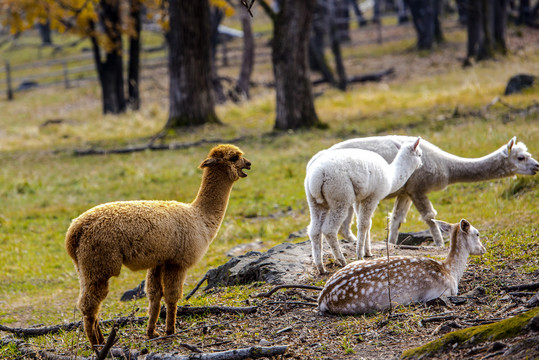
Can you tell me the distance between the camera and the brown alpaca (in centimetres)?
523

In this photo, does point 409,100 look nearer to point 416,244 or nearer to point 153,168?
point 153,168

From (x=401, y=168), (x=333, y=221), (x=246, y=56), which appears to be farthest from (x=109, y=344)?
(x=246, y=56)

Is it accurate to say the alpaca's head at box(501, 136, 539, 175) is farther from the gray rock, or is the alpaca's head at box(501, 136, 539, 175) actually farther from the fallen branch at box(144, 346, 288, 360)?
the fallen branch at box(144, 346, 288, 360)

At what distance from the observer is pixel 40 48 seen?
209ft

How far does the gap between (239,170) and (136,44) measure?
22976 millimetres

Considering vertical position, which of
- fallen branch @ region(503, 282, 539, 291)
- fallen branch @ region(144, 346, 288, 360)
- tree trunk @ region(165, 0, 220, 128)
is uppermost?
tree trunk @ region(165, 0, 220, 128)

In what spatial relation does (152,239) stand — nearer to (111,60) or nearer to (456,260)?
(456,260)

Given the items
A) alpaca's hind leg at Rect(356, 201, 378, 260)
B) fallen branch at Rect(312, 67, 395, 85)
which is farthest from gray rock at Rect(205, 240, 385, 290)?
fallen branch at Rect(312, 67, 395, 85)

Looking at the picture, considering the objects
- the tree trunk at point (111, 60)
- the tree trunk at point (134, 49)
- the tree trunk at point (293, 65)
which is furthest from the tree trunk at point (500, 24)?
the tree trunk at point (111, 60)

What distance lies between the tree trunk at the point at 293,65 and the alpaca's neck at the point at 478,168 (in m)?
9.45

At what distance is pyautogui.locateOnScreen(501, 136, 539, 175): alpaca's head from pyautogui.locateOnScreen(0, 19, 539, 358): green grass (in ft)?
2.18

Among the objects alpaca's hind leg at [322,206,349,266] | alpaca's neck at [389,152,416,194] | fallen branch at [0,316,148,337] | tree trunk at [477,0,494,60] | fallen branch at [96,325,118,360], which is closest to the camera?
fallen branch at [96,325,118,360]

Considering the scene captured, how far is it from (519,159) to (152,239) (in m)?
5.52

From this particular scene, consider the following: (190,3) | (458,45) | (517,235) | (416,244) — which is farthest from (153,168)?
(458,45)
